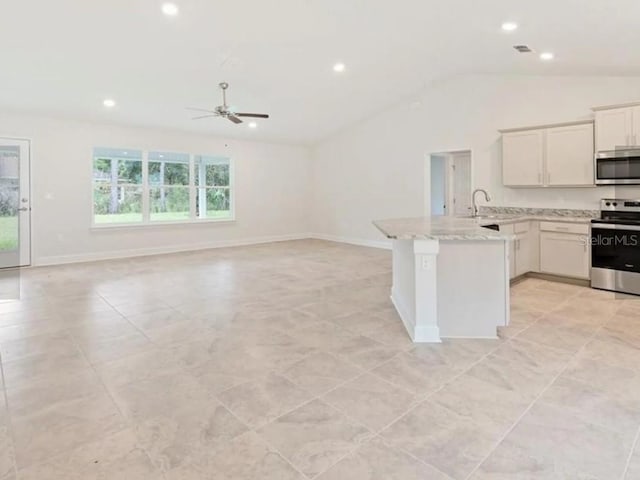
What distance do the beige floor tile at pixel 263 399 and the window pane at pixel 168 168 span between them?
6659 millimetres

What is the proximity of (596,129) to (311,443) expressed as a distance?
5.09m

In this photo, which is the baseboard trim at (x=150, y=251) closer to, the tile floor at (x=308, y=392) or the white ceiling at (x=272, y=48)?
the white ceiling at (x=272, y=48)

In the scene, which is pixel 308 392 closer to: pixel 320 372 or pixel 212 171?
pixel 320 372

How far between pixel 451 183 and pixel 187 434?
6.97m

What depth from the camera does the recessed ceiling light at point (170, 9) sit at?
391 centimetres

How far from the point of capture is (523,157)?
5652 mm

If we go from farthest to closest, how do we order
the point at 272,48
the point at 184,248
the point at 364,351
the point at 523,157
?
the point at 184,248, the point at 523,157, the point at 272,48, the point at 364,351

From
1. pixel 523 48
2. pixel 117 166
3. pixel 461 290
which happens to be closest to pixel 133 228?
pixel 117 166

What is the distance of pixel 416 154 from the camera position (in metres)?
7.71

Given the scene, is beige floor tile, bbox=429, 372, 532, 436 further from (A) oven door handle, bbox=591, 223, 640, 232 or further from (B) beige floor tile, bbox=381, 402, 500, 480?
(A) oven door handle, bbox=591, 223, 640, 232

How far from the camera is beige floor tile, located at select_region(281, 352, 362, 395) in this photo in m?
2.49

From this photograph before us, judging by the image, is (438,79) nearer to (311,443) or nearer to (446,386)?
(446,386)

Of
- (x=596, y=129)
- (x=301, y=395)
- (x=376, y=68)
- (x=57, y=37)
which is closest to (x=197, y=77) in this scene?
(x=57, y=37)

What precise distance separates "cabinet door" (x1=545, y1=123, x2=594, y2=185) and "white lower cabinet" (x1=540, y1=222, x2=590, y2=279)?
636mm
